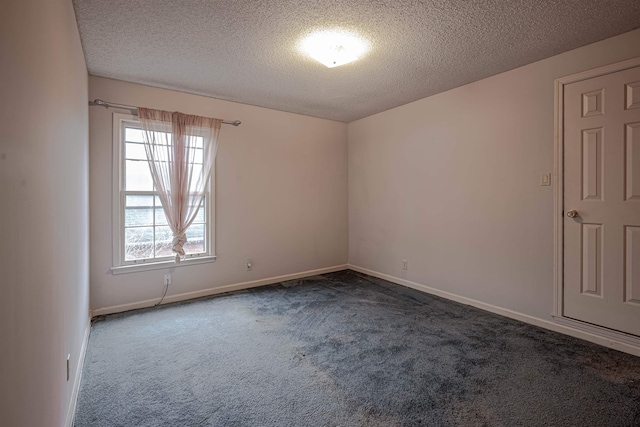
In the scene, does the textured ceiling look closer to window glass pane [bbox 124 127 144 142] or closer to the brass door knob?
window glass pane [bbox 124 127 144 142]

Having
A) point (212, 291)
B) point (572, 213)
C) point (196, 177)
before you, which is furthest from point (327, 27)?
point (212, 291)

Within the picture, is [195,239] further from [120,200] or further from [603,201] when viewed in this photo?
[603,201]

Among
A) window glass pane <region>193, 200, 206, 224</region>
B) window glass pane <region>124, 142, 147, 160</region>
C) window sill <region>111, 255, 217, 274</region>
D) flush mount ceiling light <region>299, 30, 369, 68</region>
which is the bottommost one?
window sill <region>111, 255, 217, 274</region>

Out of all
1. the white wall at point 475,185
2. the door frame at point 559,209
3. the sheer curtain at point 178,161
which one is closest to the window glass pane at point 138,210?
the sheer curtain at point 178,161

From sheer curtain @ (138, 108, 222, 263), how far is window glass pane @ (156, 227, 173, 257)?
119 millimetres

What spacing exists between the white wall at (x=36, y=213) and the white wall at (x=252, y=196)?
1.45 metres

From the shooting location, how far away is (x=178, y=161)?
11.8 feet

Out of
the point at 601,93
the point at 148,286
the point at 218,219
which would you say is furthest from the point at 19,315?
the point at 601,93

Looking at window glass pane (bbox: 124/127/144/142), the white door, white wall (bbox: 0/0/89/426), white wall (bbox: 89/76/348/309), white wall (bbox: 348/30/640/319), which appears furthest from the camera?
window glass pane (bbox: 124/127/144/142)

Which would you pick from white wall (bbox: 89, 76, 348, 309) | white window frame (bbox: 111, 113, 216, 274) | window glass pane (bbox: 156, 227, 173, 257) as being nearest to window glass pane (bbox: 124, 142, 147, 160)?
white window frame (bbox: 111, 113, 216, 274)

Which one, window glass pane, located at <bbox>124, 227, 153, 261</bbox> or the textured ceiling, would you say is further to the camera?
window glass pane, located at <bbox>124, 227, 153, 261</bbox>

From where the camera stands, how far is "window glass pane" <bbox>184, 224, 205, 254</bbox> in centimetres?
386

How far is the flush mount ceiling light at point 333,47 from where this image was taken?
2516mm

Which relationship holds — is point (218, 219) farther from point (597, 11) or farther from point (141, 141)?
point (597, 11)
